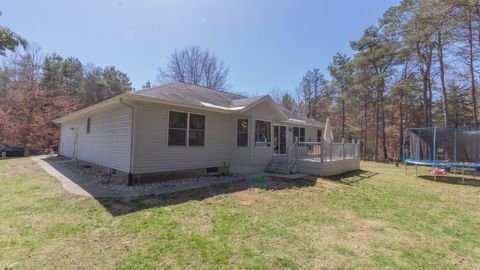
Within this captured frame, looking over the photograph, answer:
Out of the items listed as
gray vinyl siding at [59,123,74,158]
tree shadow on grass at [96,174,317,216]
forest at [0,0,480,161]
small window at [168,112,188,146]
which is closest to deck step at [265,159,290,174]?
tree shadow on grass at [96,174,317,216]

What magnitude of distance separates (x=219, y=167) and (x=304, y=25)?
381 inches

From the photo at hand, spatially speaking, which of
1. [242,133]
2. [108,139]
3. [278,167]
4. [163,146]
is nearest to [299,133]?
[278,167]

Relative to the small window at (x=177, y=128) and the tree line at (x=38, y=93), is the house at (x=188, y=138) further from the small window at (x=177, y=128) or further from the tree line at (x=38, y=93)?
the tree line at (x=38, y=93)

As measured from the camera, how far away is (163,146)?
7.57 metres

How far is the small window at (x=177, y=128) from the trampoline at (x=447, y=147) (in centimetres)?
1129

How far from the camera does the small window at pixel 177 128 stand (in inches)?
307

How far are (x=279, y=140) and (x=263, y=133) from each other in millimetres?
2016

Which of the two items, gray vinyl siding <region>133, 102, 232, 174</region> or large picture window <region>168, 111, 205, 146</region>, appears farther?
large picture window <region>168, 111, 205, 146</region>

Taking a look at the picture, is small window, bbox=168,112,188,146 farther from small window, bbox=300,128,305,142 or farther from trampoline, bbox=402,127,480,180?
trampoline, bbox=402,127,480,180

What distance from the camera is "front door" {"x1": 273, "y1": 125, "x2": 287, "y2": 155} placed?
458 inches

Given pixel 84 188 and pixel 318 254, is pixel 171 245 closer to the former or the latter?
pixel 318 254

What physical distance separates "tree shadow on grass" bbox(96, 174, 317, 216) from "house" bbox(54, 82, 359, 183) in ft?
4.06

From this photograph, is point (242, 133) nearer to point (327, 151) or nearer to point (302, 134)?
point (327, 151)

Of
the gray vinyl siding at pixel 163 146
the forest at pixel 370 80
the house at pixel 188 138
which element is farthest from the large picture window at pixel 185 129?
the forest at pixel 370 80
